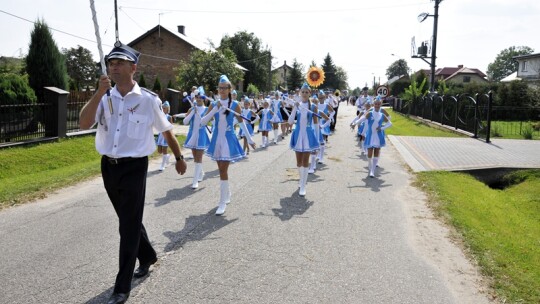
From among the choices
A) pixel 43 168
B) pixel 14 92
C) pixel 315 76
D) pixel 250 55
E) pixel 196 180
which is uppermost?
pixel 250 55

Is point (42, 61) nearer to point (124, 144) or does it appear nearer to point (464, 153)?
point (464, 153)

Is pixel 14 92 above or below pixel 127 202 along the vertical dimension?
above

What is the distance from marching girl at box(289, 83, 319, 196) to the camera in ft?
28.6

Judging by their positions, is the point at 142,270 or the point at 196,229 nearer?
the point at 142,270

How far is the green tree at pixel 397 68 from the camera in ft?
500

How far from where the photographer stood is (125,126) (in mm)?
3963

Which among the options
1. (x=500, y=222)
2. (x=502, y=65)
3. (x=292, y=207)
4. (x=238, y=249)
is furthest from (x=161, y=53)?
(x=502, y=65)

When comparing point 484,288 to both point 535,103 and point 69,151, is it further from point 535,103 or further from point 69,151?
point 535,103

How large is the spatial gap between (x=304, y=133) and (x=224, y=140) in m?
2.01

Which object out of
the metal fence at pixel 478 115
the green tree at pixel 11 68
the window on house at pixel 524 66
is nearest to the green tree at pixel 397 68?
the window on house at pixel 524 66

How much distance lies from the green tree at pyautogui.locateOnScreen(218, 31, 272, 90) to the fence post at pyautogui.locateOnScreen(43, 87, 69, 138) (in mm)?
61005

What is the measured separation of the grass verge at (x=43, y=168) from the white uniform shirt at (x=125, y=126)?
180 inches

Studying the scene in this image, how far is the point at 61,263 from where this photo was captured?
479cm

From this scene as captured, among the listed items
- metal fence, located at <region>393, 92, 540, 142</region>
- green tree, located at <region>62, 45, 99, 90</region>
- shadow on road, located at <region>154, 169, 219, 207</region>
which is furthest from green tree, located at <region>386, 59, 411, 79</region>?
shadow on road, located at <region>154, 169, 219, 207</region>
